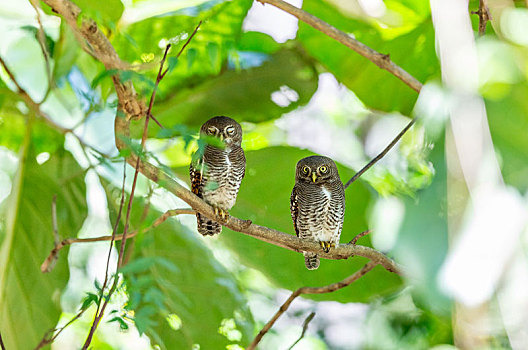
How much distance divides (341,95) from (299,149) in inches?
25.4

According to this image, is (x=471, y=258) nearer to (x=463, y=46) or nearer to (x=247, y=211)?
(x=463, y=46)

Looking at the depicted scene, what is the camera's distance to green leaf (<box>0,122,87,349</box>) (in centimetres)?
143

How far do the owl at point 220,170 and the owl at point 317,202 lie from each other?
0.56 ft

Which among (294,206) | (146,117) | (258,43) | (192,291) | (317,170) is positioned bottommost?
(192,291)

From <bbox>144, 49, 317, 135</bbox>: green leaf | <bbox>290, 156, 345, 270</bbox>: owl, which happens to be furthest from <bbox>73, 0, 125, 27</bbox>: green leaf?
<bbox>290, 156, 345, 270</bbox>: owl

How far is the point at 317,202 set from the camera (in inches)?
58.9


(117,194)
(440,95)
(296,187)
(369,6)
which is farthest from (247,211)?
(440,95)

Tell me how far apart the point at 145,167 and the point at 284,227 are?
0.69 m

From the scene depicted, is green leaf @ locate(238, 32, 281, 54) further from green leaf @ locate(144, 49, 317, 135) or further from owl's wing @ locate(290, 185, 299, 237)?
owl's wing @ locate(290, 185, 299, 237)

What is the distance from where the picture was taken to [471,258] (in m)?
0.26

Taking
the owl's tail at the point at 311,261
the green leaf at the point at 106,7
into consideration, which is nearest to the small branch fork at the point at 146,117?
the owl's tail at the point at 311,261

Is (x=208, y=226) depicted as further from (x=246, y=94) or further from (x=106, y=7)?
(x=106, y=7)

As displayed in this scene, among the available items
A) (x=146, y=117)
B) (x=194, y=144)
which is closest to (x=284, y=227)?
(x=194, y=144)

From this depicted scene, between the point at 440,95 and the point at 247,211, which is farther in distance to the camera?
the point at 247,211
